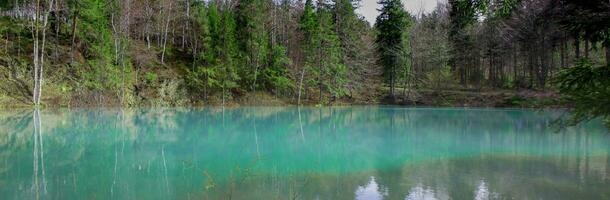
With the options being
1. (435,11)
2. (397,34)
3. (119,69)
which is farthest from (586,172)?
(435,11)

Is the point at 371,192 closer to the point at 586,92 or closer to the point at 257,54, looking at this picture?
the point at 586,92

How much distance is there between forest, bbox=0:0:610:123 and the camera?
99.7 feet

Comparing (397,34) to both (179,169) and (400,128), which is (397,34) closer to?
(400,128)

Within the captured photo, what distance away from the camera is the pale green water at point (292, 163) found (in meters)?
7.87

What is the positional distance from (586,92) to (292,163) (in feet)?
23.2

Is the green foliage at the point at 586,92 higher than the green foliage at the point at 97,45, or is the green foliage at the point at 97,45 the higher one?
the green foliage at the point at 97,45

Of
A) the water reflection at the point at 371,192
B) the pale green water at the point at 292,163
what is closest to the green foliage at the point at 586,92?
the pale green water at the point at 292,163

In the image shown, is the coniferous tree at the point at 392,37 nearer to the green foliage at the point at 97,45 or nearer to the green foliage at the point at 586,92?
the green foliage at the point at 97,45

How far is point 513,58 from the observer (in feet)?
142

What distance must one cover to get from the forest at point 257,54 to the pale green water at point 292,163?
1253 centimetres

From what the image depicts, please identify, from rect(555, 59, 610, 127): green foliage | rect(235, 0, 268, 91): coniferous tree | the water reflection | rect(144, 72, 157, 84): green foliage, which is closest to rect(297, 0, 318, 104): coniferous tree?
rect(235, 0, 268, 91): coniferous tree

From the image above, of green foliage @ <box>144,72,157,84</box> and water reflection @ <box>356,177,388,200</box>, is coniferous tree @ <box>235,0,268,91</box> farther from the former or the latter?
water reflection @ <box>356,177,388,200</box>

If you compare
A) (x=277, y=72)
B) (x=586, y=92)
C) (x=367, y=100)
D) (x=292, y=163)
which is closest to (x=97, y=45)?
(x=277, y=72)

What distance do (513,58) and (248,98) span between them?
26.0 metres
